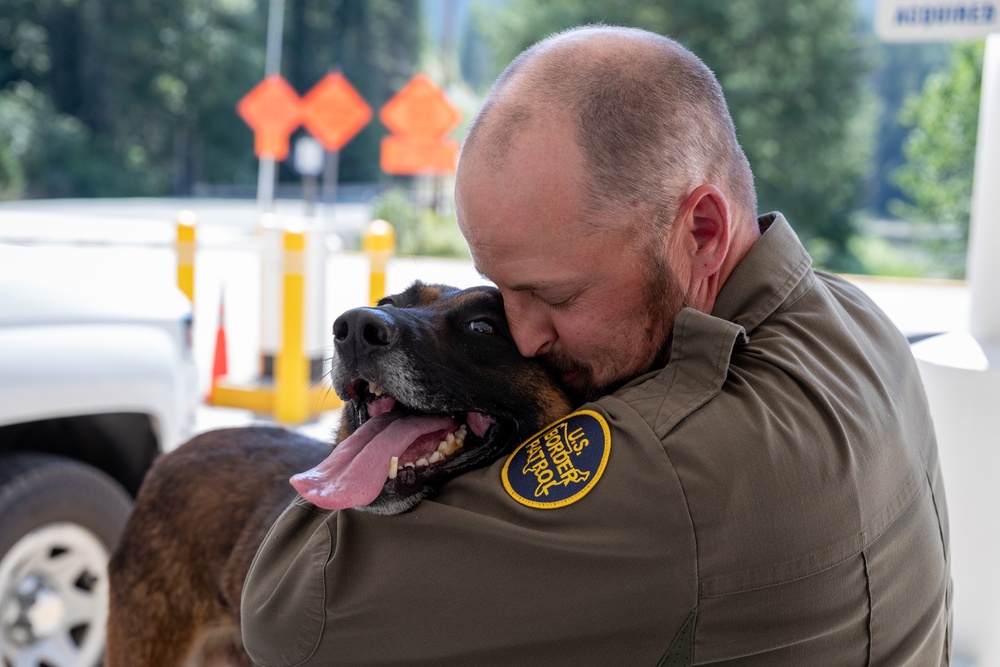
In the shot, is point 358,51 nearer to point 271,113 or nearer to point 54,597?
point 271,113

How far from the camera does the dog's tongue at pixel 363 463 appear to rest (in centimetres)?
170

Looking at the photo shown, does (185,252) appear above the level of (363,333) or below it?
below

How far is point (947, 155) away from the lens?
30.9 m

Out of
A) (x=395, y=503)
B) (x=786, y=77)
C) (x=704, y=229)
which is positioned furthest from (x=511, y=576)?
(x=786, y=77)

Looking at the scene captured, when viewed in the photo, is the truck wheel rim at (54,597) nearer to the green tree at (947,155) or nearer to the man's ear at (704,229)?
the man's ear at (704,229)

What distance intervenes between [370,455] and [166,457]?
1.42 metres

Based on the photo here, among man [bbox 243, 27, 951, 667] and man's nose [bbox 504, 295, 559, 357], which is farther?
man's nose [bbox 504, 295, 559, 357]

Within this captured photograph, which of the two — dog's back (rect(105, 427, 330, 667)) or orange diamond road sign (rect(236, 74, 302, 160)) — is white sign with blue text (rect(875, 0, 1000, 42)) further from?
orange diamond road sign (rect(236, 74, 302, 160))

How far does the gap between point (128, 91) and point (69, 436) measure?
164ft

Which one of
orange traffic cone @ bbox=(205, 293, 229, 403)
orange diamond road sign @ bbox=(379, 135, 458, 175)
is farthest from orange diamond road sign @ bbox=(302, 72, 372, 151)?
orange traffic cone @ bbox=(205, 293, 229, 403)

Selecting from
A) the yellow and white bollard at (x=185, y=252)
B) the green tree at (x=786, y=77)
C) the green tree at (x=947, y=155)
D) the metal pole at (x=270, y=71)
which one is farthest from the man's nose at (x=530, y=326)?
the green tree at (x=786, y=77)

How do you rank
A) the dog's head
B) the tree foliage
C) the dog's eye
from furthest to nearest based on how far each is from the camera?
the tree foliage < the dog's eye < the dog's head

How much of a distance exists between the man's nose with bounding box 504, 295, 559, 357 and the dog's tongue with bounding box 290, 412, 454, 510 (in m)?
0.21

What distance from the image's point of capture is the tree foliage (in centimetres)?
4444
